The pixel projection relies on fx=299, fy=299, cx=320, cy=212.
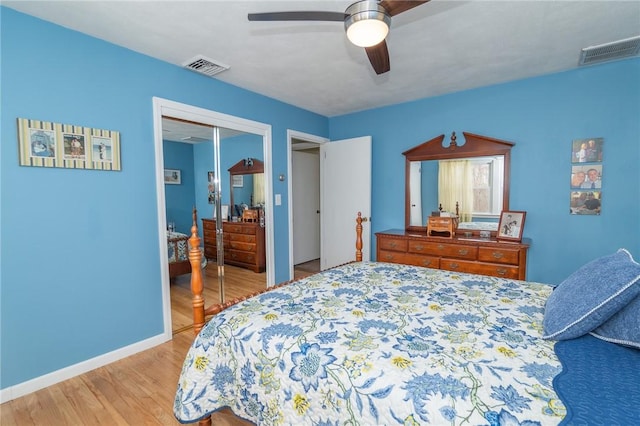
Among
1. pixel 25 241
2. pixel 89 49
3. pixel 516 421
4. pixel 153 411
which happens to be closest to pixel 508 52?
pixel 516 421

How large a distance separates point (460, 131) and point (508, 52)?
107 centimetres

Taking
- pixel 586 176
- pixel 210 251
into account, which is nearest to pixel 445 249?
pixel 586 176

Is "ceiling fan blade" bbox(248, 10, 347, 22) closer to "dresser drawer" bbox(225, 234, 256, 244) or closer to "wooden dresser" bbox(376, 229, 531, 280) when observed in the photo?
"dresser drawer" bbox(225, 234, 256, 244)

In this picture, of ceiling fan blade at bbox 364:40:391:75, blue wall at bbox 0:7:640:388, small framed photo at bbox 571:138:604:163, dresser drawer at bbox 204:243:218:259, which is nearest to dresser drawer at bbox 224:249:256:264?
dresser drawer at bbox 204:243:218:259

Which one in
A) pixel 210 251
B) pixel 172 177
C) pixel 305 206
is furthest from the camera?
pixel 305 206

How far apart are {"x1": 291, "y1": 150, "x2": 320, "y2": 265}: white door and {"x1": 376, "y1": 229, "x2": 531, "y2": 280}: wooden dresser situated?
2093 mm

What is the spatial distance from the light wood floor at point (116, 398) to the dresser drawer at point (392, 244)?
235 centimetres

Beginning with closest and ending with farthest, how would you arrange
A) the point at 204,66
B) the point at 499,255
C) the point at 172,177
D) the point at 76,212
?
the point at 76,212, the point at 204,66, the point at 172,177, the point at 499,255

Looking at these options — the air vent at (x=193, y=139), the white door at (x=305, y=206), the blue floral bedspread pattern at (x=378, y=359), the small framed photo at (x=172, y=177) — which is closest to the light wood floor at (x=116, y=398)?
the blue floral bedspread pattern at (x=378, y=359)

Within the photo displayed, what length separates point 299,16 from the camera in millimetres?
1469

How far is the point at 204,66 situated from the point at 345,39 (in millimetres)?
1270

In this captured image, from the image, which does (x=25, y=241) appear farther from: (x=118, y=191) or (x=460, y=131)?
(x=460, y=131)

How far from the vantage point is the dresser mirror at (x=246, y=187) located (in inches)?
133

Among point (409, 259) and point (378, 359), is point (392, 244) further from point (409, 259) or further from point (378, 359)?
point (378, 359)
